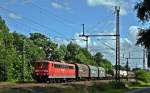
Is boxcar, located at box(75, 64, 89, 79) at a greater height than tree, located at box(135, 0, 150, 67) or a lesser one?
lesser

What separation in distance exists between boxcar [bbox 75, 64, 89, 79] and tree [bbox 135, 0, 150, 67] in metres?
45.7

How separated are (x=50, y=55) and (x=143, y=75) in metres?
40.9

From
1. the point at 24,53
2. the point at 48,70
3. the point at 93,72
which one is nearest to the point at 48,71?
the point at 48,70

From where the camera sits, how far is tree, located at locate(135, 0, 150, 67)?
33787 mm

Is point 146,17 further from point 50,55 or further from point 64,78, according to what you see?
point 50,55

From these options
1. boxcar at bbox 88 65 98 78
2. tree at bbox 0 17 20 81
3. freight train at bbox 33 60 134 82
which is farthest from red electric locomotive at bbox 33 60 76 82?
tree at bbox 0 17 20 81

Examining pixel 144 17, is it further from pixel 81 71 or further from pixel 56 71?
pixel 81 71

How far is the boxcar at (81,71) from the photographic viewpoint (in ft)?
277

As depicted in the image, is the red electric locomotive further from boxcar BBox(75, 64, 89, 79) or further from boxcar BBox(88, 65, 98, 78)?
boxcar BBox(88, 65, 98, 78)

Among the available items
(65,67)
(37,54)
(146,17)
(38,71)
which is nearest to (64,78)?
(65,67)

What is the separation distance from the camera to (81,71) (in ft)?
285

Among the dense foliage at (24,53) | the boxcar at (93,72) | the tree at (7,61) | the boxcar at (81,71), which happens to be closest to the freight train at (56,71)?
the boxcar at (81,71)

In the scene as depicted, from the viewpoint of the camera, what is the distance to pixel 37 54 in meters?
142

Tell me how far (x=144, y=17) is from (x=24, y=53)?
83.6 m
